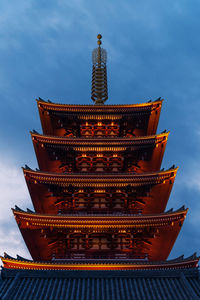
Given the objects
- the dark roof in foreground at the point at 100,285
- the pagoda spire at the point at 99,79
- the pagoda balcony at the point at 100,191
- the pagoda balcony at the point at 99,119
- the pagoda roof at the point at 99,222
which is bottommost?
the dark roof in foreground at the point at 100,285

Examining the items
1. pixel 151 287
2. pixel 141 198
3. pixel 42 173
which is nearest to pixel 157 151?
pixel 141 198

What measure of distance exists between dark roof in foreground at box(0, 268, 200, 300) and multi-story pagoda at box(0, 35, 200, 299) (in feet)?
0.14

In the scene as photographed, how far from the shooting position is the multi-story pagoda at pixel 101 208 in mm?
12016

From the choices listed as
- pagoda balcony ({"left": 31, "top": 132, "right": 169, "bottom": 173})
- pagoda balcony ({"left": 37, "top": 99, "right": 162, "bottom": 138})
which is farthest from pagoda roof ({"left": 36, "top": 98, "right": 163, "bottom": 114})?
pagoda balcony ({"left": 31, "top": 132, "right": 169, "bottom": 173})

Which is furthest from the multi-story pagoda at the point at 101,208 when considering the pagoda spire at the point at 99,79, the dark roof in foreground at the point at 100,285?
the pagoda spire at the point at 99,79

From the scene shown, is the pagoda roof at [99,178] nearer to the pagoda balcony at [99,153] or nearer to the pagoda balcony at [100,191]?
the pagoda balcony at [100,191]

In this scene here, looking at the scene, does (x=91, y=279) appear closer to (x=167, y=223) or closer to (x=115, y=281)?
(x=115, y=281)

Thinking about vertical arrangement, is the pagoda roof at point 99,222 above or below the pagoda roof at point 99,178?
below

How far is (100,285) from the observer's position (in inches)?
451

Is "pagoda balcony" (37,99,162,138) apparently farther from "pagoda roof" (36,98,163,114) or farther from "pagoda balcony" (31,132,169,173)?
"pagoda balcony" (31,132,169,173)

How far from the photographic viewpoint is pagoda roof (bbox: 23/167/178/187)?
18812 millimetres

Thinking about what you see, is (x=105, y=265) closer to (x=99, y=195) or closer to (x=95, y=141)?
(x=99, y=195)

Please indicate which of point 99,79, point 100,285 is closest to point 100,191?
point 100,285

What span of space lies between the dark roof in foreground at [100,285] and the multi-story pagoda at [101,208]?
0.04 metres
